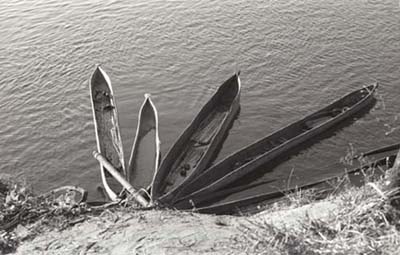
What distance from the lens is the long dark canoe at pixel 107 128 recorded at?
14727 millimetres

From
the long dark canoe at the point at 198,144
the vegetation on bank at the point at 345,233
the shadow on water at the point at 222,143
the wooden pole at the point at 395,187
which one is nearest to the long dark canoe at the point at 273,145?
the long dark canoe at the point at 198,144

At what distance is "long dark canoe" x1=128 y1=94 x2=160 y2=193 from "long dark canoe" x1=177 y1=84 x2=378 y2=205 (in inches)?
67.3

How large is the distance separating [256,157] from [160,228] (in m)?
8.48

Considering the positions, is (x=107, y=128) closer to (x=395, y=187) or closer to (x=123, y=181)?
(x=123, y=181)

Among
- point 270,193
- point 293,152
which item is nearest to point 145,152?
point 270,193

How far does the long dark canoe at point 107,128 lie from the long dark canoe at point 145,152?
41 centimetres

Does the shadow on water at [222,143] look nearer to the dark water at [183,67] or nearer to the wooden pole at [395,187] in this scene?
the dark water at [183,67]

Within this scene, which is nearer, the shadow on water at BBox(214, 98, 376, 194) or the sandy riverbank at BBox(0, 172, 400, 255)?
the sandy riverbank at BBox(0, 172, 400, 255)

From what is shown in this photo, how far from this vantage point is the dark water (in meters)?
17.4

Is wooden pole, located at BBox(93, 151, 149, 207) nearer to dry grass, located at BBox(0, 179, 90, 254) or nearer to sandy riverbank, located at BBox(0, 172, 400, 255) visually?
dry grass, located at BBox(0, 179, 90, 254)

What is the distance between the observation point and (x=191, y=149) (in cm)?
1652

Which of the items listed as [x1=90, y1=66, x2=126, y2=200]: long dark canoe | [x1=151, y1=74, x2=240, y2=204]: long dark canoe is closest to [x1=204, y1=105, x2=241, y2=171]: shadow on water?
[x1=151, y1=74, x2=240, y2=204]: long dark canoe

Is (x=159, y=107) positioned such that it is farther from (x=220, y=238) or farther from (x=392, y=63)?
(x=220, y=238)

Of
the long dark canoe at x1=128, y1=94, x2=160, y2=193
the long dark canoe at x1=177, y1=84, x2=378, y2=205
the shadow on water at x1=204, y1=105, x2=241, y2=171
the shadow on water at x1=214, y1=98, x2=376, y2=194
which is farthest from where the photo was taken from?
the shadow on water at x1=204, y1=105, x2=241, y2=171
